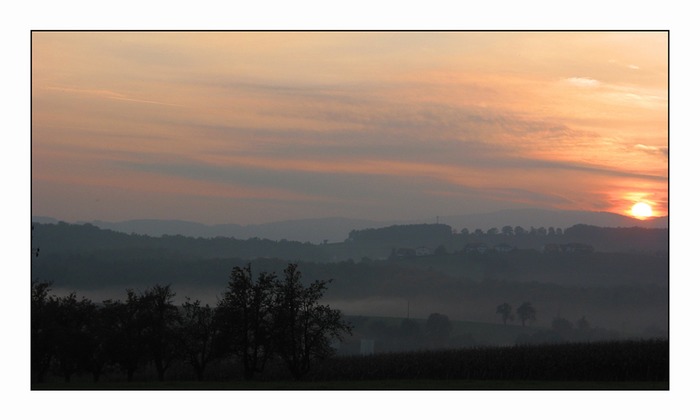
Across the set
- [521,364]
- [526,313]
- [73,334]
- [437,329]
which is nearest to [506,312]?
[526,313]

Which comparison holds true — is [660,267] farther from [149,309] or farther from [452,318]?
[149,309]

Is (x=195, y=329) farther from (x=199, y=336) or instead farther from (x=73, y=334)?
(x=73, y=334)

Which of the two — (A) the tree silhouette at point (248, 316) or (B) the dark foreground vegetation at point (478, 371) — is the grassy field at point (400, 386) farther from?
Answer: (A) the tree silhouette at point (248, 316)

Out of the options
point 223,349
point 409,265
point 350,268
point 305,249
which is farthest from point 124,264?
point 409,265

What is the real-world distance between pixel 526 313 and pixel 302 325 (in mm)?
69262

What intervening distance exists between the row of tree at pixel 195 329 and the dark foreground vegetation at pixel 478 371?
130 centimetres

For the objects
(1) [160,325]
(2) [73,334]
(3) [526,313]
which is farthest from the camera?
(3) [526,313]

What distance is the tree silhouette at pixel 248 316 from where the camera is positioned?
Result: 57.8m

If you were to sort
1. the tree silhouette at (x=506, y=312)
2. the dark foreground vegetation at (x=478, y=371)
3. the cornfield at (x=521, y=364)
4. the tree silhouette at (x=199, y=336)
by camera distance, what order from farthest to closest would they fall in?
the tree silhouette at (x=506, y=312)
the tree silhouette at (x=199, y=336)
the cornfield at (x=521, y=364)
the dark foreground vegetation at (x=478, y=371)

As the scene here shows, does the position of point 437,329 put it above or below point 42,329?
below

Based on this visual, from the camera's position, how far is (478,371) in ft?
183

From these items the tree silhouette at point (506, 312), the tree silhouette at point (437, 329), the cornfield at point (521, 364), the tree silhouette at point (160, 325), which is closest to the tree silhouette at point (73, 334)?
the tree silhouette at point (160, 325)

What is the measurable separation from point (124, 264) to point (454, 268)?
52.8 meters

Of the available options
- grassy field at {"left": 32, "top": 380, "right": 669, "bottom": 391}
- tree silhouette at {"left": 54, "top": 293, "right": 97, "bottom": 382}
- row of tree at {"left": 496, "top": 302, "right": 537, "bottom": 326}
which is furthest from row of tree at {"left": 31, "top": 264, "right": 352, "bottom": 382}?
row of tree at {"left": 496, "top": 302, "right": 537, "bottom": 326}
